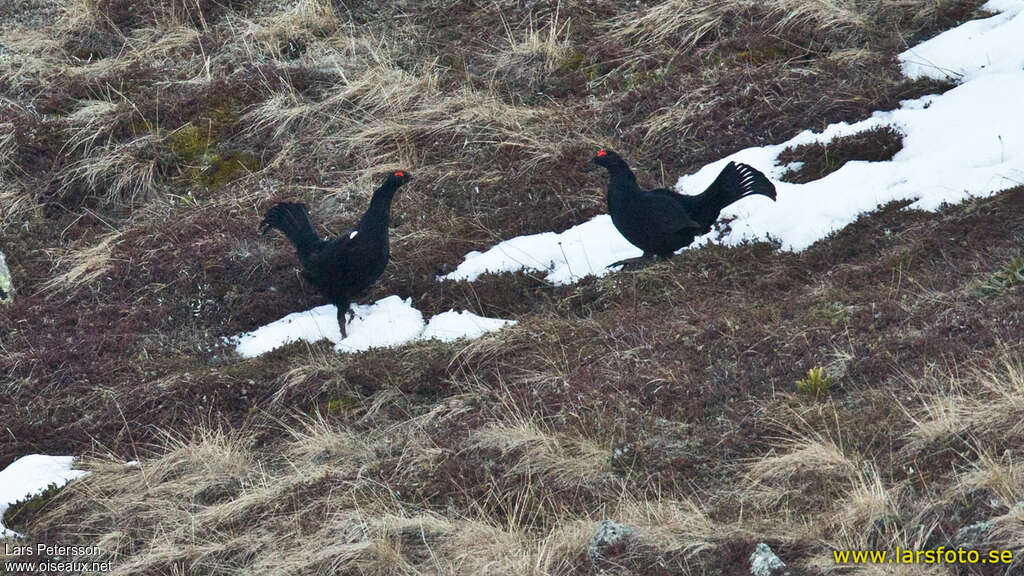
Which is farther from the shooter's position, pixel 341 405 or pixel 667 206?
pixel 667 206

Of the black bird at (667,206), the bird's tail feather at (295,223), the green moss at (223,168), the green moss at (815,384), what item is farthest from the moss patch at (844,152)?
the green moss at (223,168)

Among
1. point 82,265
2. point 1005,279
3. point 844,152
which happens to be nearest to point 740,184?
point 844,152

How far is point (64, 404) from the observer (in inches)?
282

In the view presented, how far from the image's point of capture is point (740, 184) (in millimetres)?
7859

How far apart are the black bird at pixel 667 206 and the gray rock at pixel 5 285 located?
5.51m

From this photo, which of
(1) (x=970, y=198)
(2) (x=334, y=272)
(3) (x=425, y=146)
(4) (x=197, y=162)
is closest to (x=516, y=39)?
(3) (x=425, y=146)

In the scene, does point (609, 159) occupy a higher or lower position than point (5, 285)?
higher

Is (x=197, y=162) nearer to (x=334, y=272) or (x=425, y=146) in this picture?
(x=425, y=146)

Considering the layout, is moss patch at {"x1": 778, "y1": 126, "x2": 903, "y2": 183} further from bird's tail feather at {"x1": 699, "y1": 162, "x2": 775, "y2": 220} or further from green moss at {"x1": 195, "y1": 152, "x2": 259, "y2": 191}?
green moss at {"x1": 195, "y1": 152, "x2": 259, "y2": 191}

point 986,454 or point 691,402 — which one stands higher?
point 986,454

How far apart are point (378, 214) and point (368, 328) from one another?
1000mm

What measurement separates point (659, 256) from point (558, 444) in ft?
10.1

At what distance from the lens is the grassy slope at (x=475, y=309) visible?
484cm

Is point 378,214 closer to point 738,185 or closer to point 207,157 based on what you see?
point 738,185
